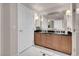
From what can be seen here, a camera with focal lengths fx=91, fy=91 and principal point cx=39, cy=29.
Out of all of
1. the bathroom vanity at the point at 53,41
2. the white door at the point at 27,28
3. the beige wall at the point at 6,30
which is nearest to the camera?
the beige wall at the point at 6,30

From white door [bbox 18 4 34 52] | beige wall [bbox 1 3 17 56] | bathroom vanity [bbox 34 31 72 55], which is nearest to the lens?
beige wall [bbox 1 3 17 56]

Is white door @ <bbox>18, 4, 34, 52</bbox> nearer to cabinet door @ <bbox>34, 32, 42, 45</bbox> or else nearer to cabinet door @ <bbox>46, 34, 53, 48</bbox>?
cabinet door @ <bbox>34, 32, 42, 45</bbox>

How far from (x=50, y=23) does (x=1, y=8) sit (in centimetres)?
92

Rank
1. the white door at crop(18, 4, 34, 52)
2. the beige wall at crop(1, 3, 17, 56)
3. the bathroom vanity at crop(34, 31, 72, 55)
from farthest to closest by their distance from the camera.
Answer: the bathroom vanity at crop(34, 31, 72, 55)
the white door at crop(18, 4, 34, 52)
the beige wall at crop(1, 3, 17, 56)

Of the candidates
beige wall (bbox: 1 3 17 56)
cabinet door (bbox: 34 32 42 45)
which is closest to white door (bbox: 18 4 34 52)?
cabinet door (bbox: 34 32 42 45)

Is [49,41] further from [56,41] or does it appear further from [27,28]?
[27,28]

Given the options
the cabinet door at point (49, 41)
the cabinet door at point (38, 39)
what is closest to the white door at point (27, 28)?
the cabinet door at point (38, 39)

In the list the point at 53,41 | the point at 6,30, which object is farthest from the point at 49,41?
the point at 6,30

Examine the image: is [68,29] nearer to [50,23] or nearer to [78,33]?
[78,33]

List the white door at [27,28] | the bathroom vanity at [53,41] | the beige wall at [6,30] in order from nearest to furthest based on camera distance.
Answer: the beige wall at [6,30]
the white door at [27,28]
the bathroom vanity at [53,41]

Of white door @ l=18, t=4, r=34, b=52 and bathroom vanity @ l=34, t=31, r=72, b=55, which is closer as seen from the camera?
white door @ l=18, t=4, r=34, b=52

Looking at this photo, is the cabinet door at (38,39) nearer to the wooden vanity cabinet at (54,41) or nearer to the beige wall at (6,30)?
the wooden vanity cabinet at (54,41)

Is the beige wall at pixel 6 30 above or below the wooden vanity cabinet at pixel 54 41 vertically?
above

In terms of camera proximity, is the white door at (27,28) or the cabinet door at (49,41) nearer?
the white door at (27,28)
